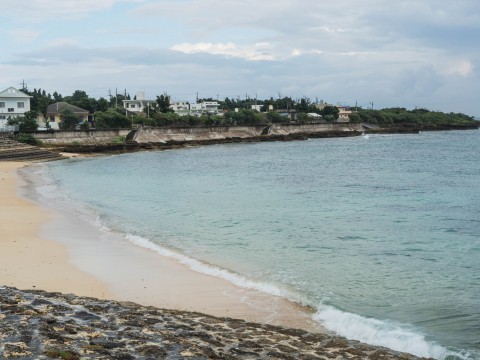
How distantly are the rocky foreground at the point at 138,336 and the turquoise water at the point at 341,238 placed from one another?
4.90 ft

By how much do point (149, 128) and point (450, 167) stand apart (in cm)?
5098

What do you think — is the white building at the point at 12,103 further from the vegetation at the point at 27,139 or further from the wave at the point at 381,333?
the wave at the point at 381,333

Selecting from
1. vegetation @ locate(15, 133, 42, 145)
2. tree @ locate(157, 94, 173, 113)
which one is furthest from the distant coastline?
tree @ locate(157, 94, 173, 113)

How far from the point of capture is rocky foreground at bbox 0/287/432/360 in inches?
277

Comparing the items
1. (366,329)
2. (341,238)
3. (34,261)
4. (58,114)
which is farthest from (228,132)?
(366,329)

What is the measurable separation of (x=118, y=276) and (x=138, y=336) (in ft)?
19.0

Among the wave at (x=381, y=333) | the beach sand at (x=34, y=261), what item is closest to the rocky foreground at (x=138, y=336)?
the wave at (x=381, y=333)

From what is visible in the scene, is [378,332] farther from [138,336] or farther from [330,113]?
[330,113]

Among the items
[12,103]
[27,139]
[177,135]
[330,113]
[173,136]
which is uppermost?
[330,113]

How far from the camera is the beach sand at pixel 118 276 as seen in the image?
1101cm

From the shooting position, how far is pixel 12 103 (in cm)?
8938

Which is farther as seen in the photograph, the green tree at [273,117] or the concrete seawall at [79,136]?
the green tree at [273,117]

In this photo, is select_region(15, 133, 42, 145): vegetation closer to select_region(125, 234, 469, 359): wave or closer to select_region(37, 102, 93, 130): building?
select_region(37, 102, 93, 130): building

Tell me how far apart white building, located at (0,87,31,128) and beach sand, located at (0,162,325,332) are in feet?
243
